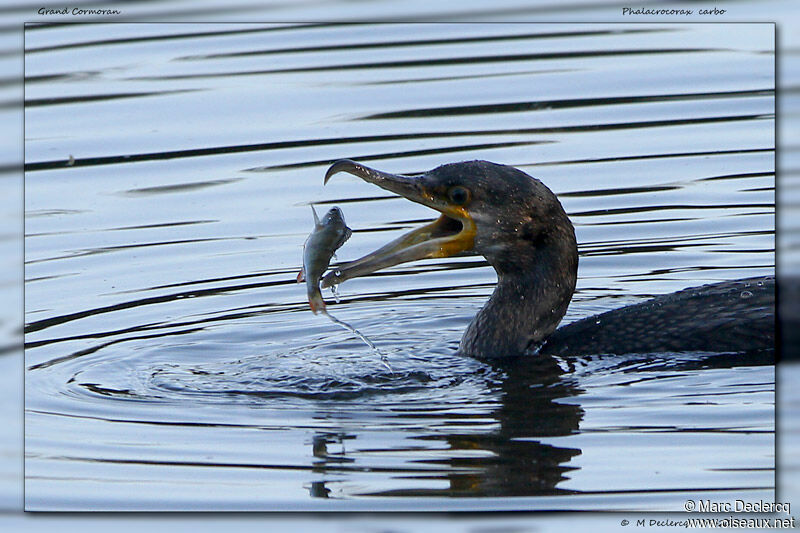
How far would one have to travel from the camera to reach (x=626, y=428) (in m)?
7.28

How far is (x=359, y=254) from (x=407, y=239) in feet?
6.26

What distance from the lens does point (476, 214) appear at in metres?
8.42

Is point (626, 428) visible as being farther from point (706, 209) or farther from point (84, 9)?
point (706, 209)

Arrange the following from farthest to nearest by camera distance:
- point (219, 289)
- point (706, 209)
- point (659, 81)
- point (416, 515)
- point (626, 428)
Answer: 1. point (659, 81)
2. point (706, 209)
3. point (219, 289)
4. point (626, 428)
5. point (416, 515)

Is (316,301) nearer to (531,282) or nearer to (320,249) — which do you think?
(320,249)

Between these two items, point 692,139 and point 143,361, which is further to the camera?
point 692,139

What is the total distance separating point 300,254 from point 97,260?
131 centimetres

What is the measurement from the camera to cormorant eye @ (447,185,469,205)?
8367mm

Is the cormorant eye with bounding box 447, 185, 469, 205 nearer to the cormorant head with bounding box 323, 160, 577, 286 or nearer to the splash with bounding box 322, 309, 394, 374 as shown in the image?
the cormorant head with bounding box 323, 160, 577, 286

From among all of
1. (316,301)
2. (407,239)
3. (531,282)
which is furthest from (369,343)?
(531,282)

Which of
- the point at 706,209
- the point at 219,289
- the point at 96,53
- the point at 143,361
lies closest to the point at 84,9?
the point at 143,361

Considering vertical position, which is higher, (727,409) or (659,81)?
(659,81)

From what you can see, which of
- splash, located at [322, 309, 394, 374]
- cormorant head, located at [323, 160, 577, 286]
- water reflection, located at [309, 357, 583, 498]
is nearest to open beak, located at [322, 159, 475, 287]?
cormorant head, located at [323, 160, 577, 286]

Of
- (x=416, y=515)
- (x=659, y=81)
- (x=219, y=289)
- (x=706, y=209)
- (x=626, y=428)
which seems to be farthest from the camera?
(x=659, y=81)
